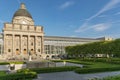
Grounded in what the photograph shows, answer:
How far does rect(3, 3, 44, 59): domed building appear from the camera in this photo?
239 feet

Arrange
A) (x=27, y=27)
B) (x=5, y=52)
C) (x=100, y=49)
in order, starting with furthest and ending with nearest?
(x=27, y=27) < (x=5, y=52) < (x=100, y=49)

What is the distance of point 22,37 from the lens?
249ft

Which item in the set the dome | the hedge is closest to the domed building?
the dome

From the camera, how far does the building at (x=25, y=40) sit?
72812 mm

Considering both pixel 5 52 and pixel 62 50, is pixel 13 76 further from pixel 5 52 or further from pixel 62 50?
pixel 62 50

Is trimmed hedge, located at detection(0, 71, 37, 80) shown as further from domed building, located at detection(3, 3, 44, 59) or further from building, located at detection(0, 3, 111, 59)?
domed building, located at detection(3, 3, 44, 59)

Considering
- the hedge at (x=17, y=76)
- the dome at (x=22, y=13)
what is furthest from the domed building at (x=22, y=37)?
the hedge at (x=17, y=76)

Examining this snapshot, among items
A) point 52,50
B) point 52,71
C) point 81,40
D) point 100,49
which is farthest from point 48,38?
point 52,71

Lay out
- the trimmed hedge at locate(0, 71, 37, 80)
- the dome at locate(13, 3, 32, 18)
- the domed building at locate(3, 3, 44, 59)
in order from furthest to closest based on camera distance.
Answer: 1. the dome at locate(13, 3, 32, 18)
2. the domed building at locate(3, 3, 44, 59)
3. the trimmed hedge at locate(0, 71, 37, 80)

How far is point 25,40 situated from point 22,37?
2.19 m

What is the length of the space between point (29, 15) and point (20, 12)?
4948mm

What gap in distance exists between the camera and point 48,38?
86.5 m

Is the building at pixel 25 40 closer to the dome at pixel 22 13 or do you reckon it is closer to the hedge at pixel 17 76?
the dome at pixel 22 13

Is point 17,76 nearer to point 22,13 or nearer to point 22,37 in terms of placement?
point 22,37
